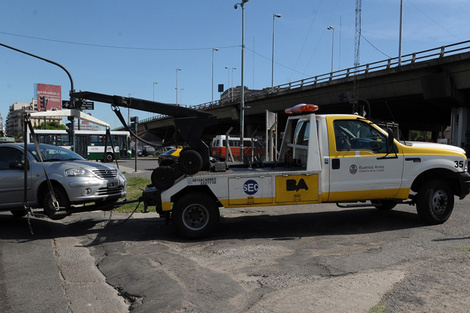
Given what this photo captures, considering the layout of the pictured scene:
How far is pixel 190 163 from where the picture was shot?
6426 millimetres

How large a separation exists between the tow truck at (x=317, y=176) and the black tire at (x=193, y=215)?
0.02m

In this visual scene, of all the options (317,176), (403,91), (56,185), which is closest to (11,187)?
(56,185)

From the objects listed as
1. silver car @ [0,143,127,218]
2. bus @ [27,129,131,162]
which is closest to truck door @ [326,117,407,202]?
silver car @ [0,143,127,218]

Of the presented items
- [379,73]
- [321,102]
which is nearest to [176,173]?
[379,73]

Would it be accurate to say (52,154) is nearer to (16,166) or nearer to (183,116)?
(16,166)

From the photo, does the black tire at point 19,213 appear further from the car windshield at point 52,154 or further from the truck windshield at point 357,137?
the truck windshield at point 357,137

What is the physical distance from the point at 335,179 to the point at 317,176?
1.13 ft

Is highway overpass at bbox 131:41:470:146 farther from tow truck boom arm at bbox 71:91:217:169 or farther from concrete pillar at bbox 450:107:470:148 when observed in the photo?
tow truck boom arm at bbox 71:91:217:169

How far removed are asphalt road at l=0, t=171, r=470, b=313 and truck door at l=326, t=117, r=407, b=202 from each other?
2.52ft

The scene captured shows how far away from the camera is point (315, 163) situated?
655cm

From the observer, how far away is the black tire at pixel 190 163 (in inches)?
252

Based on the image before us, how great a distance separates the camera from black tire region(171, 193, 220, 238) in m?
6.31

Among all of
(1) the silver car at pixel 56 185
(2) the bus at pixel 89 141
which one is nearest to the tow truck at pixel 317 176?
(1) the silver car at pixel 56 185

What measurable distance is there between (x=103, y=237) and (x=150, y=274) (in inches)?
96.7
